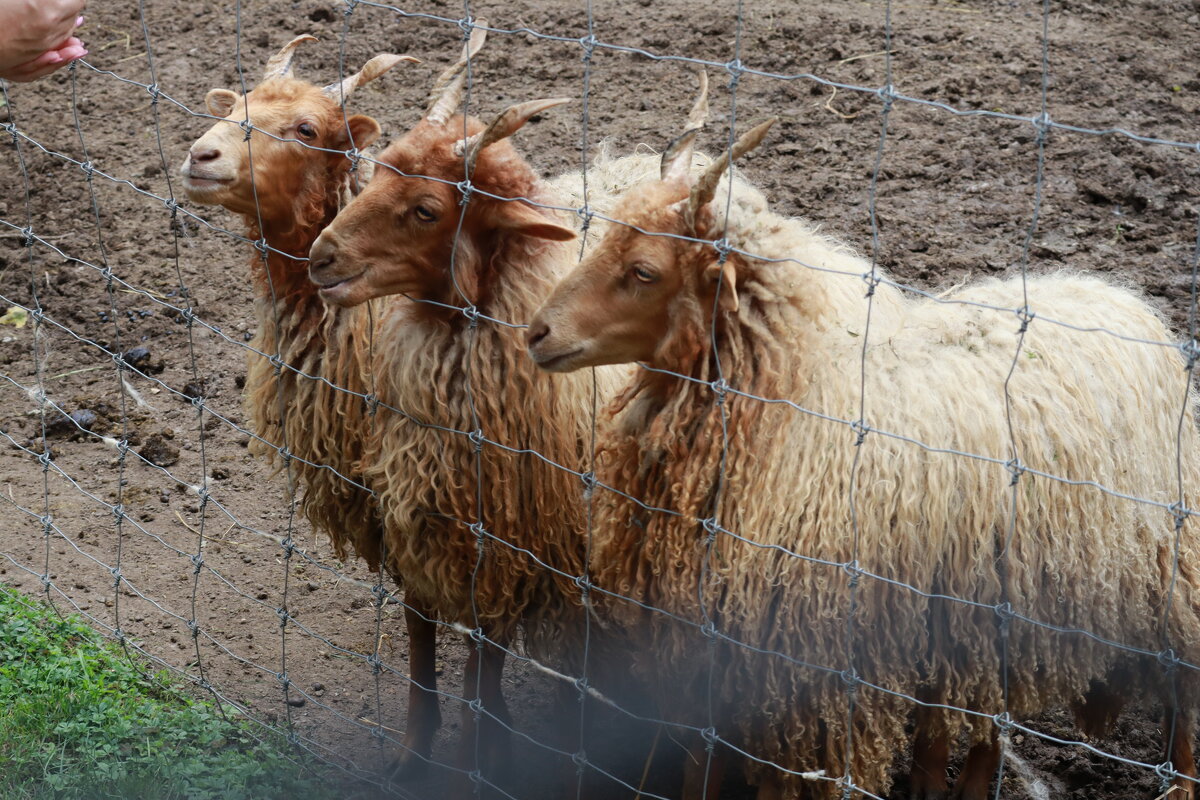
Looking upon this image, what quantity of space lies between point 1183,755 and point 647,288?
213 cm

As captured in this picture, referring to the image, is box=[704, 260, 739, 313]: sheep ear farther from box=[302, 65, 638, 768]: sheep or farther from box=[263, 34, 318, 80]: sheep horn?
box=[263, 34, 318, 80]: sheep horn

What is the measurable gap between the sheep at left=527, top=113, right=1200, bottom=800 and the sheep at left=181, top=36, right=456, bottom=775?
917 mm

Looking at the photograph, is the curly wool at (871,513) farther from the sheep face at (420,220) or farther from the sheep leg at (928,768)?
the sheep face at (420,220)

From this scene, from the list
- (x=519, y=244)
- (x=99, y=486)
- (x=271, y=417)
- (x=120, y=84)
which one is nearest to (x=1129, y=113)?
(x=519, y=244)

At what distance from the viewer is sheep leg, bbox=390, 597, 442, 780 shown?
163 inches

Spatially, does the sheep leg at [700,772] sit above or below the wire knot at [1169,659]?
below

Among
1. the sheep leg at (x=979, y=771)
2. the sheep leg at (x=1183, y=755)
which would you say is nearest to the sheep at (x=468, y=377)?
the sheep leg at (x=979, y=771)

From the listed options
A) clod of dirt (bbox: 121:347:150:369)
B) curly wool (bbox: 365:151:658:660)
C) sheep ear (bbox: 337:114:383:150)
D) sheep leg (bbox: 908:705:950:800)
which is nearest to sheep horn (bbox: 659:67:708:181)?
curly wool (bbox: 365:151:658:660)

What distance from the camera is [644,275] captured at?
300 cm

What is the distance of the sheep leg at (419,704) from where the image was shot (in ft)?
13.6

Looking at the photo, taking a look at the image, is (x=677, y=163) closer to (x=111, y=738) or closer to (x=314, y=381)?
(x=314, y=381)

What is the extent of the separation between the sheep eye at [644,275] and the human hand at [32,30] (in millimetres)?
1461

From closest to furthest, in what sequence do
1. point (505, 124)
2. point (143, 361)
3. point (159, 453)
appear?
point (505, 124) → point (159, 453) → point (143, 361)

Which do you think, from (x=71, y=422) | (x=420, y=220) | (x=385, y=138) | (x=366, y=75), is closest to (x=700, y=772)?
(x=420, y=220)
